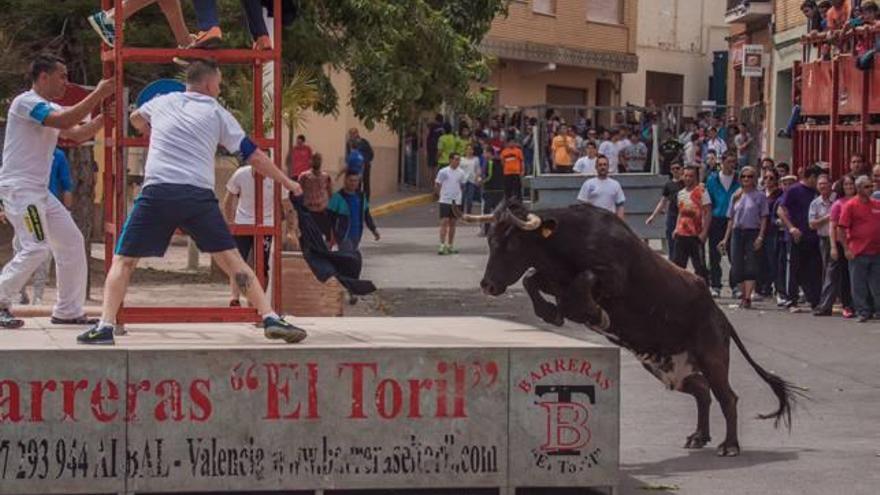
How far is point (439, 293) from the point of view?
24141mm

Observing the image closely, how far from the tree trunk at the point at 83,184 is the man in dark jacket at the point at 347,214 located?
353 centimetres

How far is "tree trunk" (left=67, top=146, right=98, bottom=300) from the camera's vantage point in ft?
77.2

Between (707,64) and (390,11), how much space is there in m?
35.6

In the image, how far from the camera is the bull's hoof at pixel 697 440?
12.0m

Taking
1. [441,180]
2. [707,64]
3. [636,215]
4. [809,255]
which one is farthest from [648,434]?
[707,64]

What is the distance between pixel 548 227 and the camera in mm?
11086

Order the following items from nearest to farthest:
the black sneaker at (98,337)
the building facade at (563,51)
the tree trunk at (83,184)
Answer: the black sneaker at (98,337)
the tree trunk at (83,184)
the building facade at (563,51)

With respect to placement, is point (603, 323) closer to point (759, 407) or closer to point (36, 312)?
point (759, 407)

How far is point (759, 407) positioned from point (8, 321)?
5.91m

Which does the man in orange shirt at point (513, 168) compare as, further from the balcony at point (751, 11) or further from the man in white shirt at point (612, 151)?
the balcony at point (751, 11)

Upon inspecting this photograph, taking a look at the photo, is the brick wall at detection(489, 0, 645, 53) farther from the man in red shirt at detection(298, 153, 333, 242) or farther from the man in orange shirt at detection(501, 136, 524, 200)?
the man in red shirt at detection(298, 153, 333, 242)

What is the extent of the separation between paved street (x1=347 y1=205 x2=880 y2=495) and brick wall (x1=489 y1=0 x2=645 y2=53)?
2329 cm

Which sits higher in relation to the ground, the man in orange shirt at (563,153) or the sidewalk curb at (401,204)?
the man in orange shirt at (563,153)

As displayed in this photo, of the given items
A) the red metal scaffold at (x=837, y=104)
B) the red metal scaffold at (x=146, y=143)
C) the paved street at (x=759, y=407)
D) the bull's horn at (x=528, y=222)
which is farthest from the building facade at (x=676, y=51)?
the bull's horn at (x=528, y=222)
